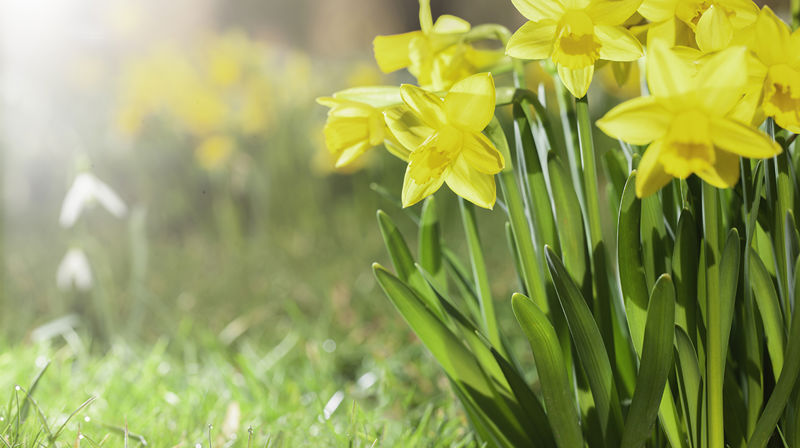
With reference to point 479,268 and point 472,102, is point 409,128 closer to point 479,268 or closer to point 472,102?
point 472,102

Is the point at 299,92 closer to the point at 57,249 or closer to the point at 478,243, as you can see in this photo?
the point at 57,249

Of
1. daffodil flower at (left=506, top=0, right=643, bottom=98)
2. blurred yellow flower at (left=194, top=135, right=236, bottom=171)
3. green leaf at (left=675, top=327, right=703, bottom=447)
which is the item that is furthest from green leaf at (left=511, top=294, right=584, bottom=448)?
blurred yellow flower at (left=194, top=135, right=236, bottom=171)

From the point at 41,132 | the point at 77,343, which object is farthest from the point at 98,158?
the point at 77,343

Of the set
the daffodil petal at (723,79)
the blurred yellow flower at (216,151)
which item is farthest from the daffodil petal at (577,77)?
the blurred yellow flower at (216,151)

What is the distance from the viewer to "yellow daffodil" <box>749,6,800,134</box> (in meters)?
0.47

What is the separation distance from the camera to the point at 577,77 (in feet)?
1.76

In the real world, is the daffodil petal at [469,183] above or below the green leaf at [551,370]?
above

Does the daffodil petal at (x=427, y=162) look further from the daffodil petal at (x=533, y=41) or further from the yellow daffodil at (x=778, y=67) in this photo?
the yellow daffodil at (x=778, y=67)

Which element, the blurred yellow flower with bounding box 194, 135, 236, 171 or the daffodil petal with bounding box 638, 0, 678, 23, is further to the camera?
the blurred yellow flower with bounding box 194, 135, 236, 171

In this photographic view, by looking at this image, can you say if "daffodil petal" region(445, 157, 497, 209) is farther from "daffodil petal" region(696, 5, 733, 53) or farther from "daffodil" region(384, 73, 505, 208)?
"daffodil petal" region(696, 5, 733, 53)

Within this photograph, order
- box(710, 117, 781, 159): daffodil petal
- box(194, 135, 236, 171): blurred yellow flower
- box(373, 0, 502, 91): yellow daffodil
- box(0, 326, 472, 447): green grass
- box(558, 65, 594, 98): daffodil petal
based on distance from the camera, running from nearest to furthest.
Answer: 1. box(710, 117, 781, 159): daffodil petal
2. box(558, 65, 594, 98): daffodil petal
3. box(373, 0, 502, 91): yellow daffodil
4. box(0, 326, 472, 447): green grass
5. box(194, 135, 236, 171): blurred yellow flower

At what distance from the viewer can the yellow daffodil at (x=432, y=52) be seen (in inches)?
25.0

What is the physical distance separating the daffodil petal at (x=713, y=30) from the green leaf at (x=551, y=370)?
245mm

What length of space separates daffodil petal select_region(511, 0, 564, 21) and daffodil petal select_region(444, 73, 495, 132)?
2.7 inches
